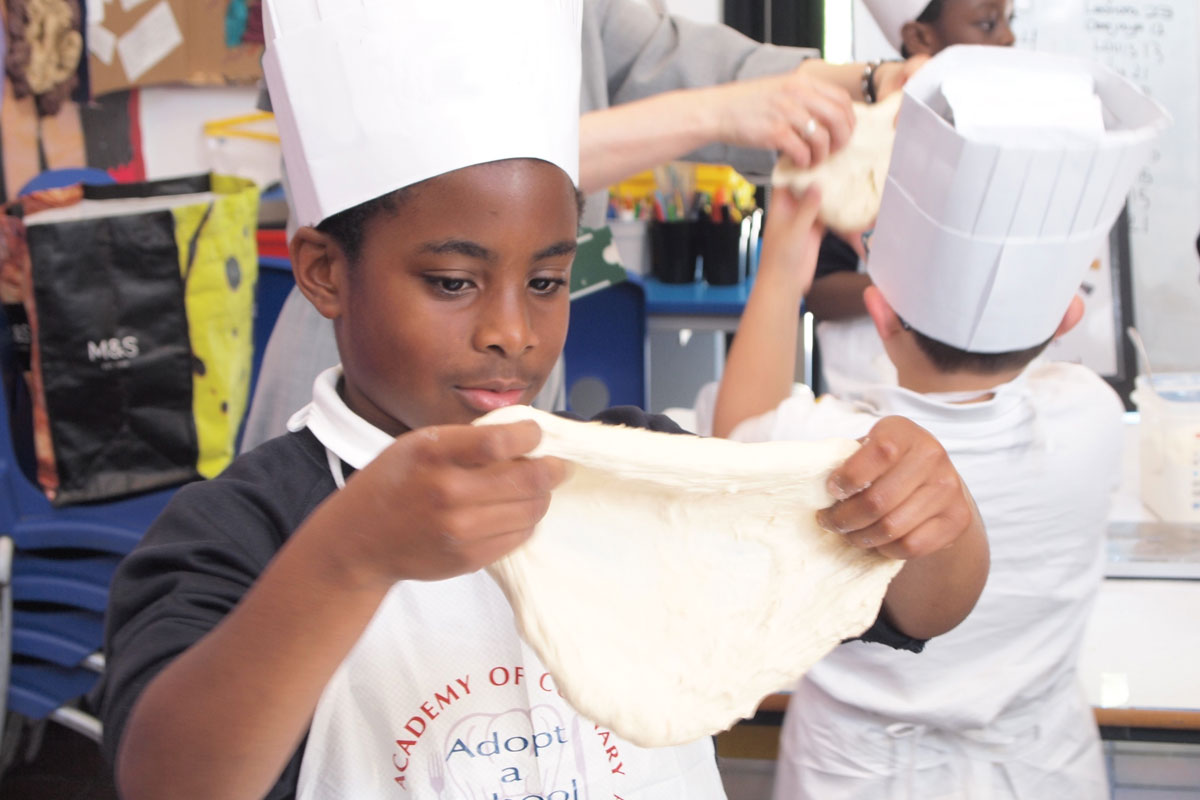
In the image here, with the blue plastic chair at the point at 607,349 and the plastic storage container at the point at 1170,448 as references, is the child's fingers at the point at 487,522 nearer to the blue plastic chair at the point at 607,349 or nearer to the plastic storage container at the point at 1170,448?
the plastic storage container at the point at 1170,448

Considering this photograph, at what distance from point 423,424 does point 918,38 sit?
1623mm

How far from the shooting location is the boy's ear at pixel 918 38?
2.00 m

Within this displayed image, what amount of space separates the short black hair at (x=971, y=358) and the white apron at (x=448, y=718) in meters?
0.61

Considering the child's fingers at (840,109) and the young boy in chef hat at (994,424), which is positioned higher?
the child's fingers at (840,109)

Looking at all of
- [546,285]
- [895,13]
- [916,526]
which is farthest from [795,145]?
[895,13]

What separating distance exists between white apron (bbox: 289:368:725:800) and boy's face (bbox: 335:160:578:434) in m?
0.08

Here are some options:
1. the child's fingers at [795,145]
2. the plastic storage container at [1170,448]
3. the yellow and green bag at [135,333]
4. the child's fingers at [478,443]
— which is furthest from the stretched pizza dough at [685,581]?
the yellow and green bag at [135,333]

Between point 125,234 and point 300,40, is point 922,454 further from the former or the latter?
point 125,234

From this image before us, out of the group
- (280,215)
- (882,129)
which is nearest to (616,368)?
(280,215)

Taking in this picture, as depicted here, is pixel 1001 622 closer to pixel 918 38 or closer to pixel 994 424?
pixel 994 424

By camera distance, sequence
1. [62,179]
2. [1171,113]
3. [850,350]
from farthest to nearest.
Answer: [1171,113] → [62,179] → [850,350]

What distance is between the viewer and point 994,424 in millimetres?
1161

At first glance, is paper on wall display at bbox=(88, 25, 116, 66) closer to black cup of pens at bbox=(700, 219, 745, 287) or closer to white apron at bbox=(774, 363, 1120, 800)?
black cup of pens at bbox=(700, 219, 745, 287)

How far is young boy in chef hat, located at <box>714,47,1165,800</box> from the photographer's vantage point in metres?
1.12
